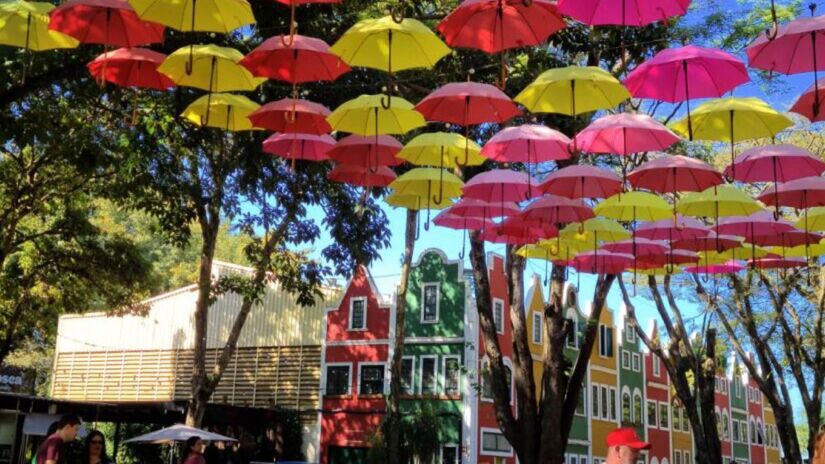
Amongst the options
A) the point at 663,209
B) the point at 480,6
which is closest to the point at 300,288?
the point at 663,209

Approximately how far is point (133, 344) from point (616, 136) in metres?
32.2

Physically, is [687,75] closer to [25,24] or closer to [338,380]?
[25,24]

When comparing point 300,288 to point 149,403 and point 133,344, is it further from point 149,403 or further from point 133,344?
point 133,344

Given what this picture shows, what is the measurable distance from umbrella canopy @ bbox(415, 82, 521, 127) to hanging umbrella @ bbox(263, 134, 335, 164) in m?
1.38

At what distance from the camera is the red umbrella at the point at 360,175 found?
9750 millimetres

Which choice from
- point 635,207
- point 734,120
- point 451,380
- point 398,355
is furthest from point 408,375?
point 734,120

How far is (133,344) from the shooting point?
37125 millimetres

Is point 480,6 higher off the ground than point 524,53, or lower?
lower

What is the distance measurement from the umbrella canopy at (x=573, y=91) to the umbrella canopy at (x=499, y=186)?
1.37m

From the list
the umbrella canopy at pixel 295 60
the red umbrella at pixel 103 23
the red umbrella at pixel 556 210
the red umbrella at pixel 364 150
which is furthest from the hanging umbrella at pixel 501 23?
the red umbrella at pixel 556 210

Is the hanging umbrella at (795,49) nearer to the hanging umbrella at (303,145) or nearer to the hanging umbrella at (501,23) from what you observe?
the hanging umbrella at (501,23)

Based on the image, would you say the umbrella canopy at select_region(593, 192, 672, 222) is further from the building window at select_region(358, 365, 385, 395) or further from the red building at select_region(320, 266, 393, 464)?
the building window at select_region(358, 365, 385, 395)

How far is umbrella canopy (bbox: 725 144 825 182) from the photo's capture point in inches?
348

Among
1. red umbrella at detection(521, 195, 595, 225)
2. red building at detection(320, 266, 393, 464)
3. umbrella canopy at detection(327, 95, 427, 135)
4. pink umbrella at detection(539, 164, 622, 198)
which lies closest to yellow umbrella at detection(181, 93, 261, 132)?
umbrella canopy at detection(327, 95, 427, 135)
